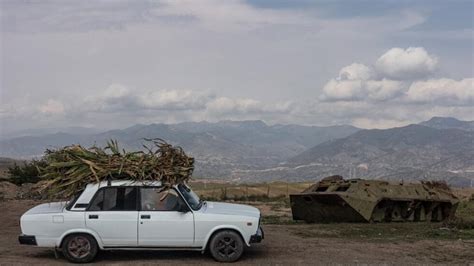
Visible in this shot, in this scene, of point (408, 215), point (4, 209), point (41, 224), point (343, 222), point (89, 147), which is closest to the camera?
point (41, 224)

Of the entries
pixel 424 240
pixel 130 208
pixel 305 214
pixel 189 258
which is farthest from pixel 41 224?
pixel 305 214

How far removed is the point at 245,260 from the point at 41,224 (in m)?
3.57

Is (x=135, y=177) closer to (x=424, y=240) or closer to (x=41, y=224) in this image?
(x=41, y=224)

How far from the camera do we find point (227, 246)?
11766 millimetres

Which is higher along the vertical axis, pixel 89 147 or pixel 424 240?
pixel 89 147

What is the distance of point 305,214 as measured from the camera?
20.1 metres

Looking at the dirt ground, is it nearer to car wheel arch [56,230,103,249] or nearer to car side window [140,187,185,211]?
car wheel arch [56,230,103,249]

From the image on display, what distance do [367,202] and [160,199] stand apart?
29.0 feet

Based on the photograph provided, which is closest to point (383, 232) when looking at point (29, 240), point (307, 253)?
point (307, 253)

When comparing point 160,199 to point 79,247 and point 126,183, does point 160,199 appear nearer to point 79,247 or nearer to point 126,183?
point 126,183

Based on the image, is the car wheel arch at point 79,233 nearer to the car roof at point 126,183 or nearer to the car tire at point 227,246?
the car roof at point 126,183

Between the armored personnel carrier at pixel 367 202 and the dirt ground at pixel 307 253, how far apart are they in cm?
364

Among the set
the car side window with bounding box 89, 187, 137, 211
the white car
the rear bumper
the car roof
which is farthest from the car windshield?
the rear bumper

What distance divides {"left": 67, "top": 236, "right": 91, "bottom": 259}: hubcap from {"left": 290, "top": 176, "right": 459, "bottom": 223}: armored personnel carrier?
8988 mm
